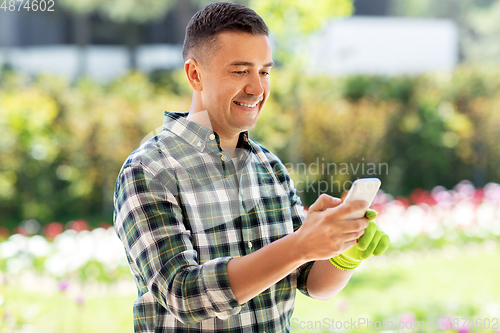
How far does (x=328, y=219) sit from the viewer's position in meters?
0.77

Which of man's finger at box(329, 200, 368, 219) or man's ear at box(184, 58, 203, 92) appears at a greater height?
man's ear at box(184, 58, 203, 92)

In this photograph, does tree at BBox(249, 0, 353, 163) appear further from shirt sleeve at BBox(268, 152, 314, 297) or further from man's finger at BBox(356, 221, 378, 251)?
man's finger at BBox(356, 221, 378, 251)

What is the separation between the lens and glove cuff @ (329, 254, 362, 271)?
3.39 feet

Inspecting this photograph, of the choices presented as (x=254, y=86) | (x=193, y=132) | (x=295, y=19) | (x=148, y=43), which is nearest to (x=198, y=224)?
(x=193, y=132)

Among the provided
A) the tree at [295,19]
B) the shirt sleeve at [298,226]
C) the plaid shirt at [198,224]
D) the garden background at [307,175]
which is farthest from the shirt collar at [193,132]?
the tree at [295,19]

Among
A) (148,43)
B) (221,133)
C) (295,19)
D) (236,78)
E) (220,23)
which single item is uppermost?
(148,43)

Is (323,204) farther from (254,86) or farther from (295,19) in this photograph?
(295,19)

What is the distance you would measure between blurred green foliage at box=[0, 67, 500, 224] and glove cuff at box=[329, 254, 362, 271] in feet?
11.2

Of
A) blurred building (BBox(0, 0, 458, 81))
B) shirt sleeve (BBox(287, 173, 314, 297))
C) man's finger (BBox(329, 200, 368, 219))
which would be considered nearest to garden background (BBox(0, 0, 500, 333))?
blurred building (BBox(0, 0, 458, 81))

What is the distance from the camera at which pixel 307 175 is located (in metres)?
4.91

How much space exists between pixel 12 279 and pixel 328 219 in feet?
9.28

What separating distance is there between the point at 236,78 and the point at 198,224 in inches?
13.0

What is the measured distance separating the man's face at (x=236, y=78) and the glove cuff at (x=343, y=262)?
369mm

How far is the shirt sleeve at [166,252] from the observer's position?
31.8 inches
